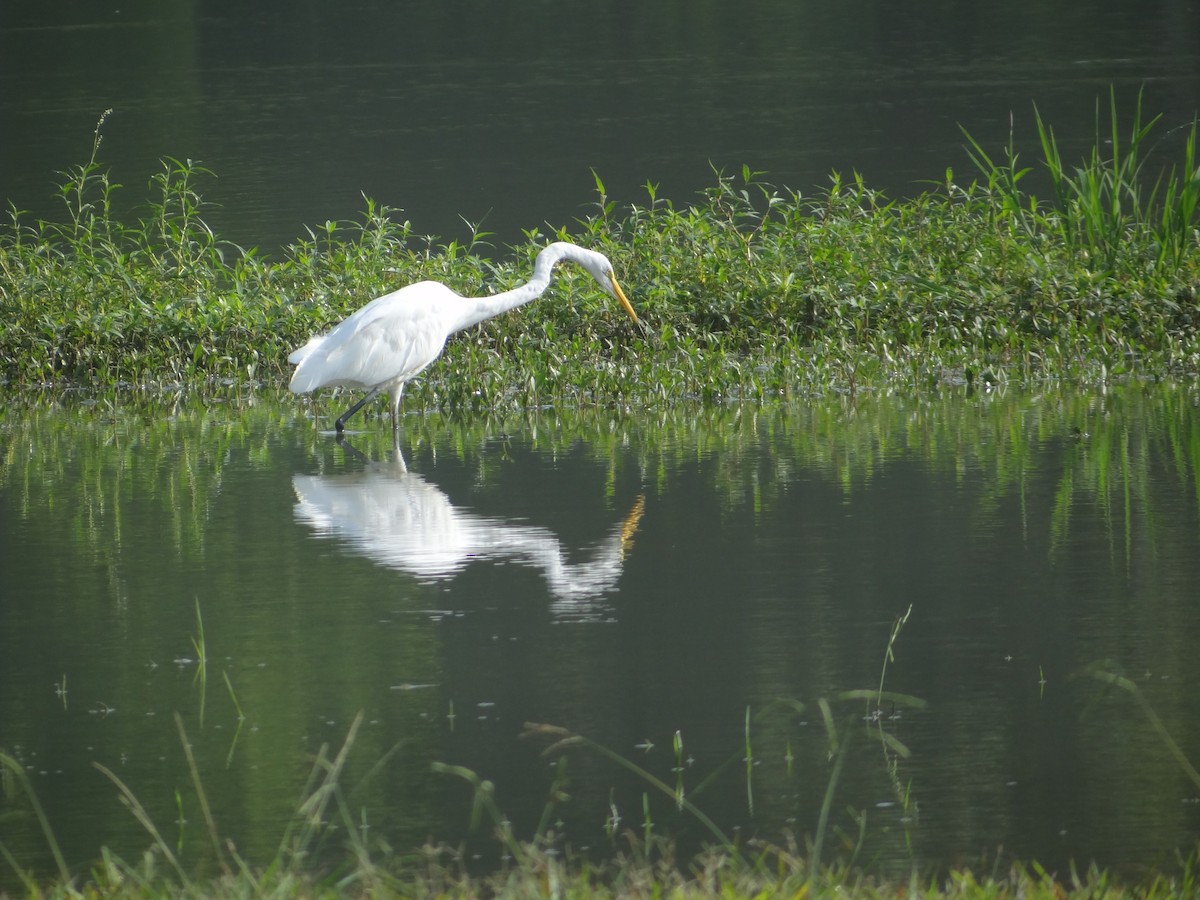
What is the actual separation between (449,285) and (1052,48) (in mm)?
20329

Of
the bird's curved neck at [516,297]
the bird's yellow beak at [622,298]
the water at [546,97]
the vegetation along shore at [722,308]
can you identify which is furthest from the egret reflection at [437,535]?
the water at [546,97]

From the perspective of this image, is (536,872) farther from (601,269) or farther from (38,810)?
(601,269)

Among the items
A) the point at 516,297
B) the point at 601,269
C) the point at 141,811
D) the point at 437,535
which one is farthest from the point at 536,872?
the point at 601,269

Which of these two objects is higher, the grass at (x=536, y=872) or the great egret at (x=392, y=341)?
the great egret at (x=392, y=341)

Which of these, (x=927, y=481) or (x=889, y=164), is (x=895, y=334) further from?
(x=889, y=164)

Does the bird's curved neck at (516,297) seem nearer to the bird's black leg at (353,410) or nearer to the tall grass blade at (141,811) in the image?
the bird's black leg at (353,410)

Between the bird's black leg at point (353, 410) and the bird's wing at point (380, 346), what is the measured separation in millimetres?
136

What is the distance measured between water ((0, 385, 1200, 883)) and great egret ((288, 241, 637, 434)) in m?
0.32

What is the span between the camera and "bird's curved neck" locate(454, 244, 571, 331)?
10180 millimetres

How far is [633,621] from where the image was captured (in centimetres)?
614

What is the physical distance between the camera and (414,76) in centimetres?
3042

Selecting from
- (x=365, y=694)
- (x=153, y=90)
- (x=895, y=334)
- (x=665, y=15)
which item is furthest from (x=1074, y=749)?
(x=665, y=15)

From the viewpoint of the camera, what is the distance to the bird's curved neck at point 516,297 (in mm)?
10180

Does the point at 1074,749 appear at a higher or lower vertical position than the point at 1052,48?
lower
